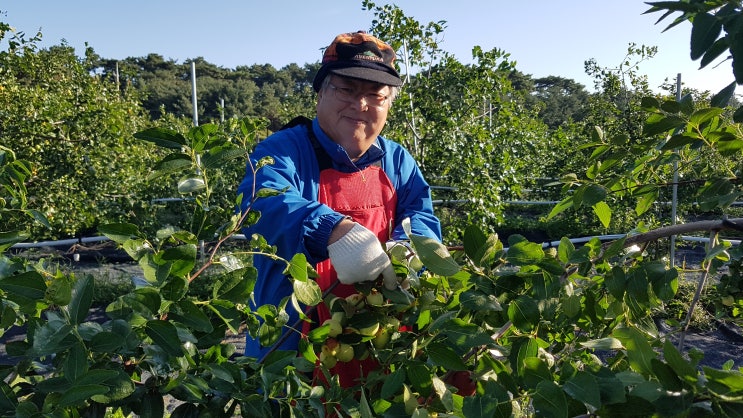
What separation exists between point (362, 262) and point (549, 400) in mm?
561

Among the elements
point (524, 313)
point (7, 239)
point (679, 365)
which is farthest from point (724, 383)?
point (7, 239)

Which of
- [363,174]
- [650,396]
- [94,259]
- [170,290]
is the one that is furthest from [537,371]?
[94,259]

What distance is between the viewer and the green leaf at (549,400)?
2.19 ft

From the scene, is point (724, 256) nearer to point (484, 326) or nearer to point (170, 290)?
point (484, 326)

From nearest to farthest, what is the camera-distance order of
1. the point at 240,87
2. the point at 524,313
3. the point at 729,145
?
the point at 524,313, the point at 729,145, the point at 240,87

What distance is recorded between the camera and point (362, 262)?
1.17 metres

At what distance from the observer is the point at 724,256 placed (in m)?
1.12

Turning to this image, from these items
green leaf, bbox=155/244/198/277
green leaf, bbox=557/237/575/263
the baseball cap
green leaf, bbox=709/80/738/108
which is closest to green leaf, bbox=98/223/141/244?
green leaf, bbox=155/244/198/277

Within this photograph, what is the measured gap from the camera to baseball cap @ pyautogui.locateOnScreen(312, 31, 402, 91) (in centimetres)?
177

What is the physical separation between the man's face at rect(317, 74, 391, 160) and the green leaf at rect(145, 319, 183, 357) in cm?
118

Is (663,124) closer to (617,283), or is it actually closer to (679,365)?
(617,283)

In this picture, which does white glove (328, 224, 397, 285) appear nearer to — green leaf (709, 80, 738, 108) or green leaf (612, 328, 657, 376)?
green leaf (612, 328, 657, 376)

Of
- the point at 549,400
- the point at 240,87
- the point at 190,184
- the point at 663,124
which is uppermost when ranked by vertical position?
the point at 240,87

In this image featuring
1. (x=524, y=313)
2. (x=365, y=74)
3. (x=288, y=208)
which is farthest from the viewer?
(x=365, y=74)
